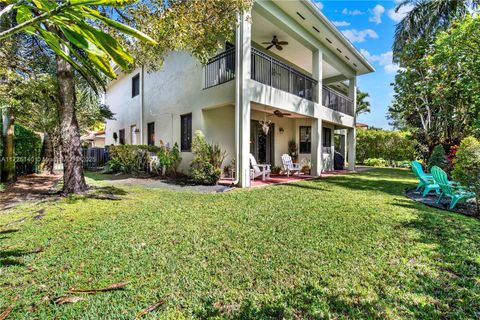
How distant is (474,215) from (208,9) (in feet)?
26.9

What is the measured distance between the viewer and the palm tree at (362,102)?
3359 cm

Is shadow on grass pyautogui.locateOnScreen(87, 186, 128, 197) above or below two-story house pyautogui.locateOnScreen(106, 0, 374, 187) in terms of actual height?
below

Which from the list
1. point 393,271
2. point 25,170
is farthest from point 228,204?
point 25,170

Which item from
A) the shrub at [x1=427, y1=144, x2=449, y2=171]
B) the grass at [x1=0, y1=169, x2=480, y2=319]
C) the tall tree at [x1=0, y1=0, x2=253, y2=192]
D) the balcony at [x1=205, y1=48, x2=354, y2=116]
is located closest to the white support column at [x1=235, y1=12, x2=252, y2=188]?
the balcony at [x1=205, y1=48, x2=354, y2=116]

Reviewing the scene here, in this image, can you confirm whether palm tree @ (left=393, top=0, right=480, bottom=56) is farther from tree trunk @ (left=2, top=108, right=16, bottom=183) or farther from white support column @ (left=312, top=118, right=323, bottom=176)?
tree trunk @ (left=2, top=108, right=16, bottom=183)

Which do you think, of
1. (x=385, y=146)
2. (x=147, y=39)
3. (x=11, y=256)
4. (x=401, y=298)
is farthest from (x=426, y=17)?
(x=11, y=256)

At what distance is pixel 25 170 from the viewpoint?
12016mm

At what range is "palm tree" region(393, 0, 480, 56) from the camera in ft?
49.0

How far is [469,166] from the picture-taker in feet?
19.0

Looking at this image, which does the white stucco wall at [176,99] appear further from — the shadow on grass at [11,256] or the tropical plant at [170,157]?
the shadow on grass at [11,256]

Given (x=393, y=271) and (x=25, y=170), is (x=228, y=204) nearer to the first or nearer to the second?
(x=393, y=271)

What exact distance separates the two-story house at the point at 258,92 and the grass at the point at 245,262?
14.1 ft

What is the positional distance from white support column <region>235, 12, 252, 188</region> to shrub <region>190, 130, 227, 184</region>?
1.03 m

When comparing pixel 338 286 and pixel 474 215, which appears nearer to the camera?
pixel 338 286
